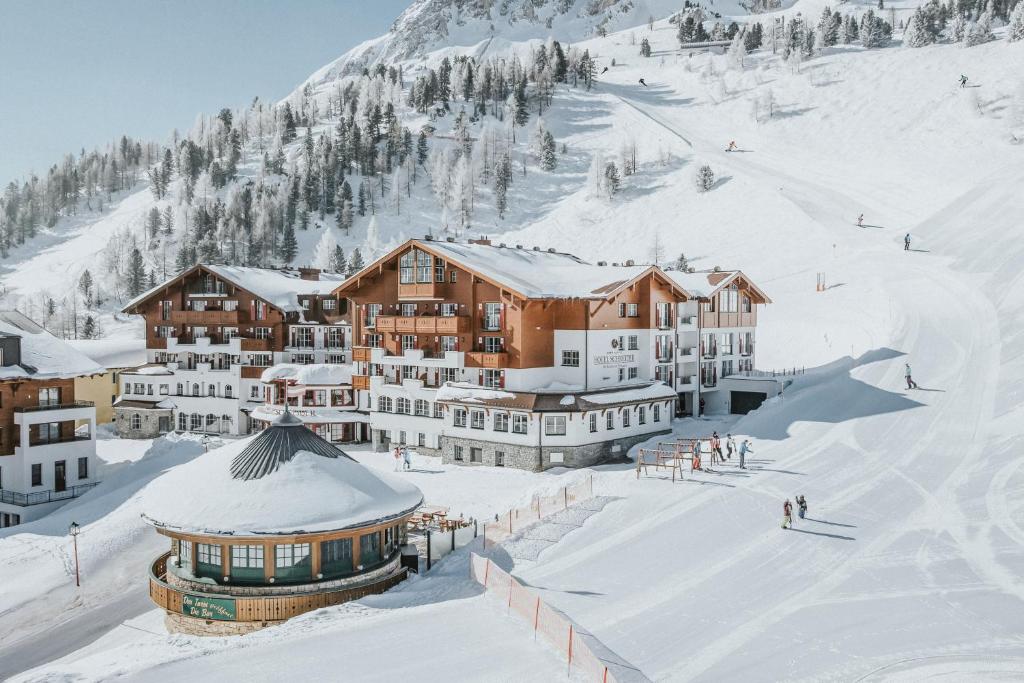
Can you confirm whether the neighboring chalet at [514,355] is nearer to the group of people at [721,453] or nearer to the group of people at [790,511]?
the group of people at [721,453]

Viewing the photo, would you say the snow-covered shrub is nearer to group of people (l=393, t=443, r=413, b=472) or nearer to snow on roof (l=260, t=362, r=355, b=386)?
snow on roof (l=260, t=362, r=355, b=386)

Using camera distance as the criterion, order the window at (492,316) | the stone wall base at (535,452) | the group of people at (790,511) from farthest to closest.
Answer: the window at (492,316)
the stone wall base at (535,452)
the group of people at (790,511)

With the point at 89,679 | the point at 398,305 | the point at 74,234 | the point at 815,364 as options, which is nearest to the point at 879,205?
the point at 815,364

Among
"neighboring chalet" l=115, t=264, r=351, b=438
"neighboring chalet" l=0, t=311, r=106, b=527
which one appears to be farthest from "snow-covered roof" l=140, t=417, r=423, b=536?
"neighboring chalet" l=115, t=264, r=351, b=438

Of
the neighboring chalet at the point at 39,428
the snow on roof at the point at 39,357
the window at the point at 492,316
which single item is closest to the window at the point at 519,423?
the window at the point at 492,316

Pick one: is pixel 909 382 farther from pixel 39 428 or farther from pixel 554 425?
pixel 39 428
